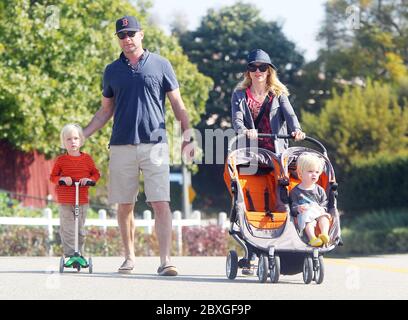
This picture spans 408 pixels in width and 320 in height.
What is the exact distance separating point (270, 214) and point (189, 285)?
1280 mm

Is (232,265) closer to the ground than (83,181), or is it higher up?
closer to the ground

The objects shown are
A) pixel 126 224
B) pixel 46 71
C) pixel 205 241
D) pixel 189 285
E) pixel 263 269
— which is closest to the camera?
pixel 189 285

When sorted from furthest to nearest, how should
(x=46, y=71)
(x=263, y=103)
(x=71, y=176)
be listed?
(x=46, y=71)
(x=71, y=176)
(x=263, y=103)

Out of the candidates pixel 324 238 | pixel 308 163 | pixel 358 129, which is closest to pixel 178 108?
pixel 308 163

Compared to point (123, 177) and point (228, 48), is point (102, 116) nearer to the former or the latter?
point (123, 177)

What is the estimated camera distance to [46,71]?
39.1m

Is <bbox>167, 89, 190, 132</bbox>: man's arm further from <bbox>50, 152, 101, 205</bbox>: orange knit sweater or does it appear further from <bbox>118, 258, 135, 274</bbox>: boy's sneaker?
<bbox>118, 258, 135, 274</bbox>: boy's sneaker

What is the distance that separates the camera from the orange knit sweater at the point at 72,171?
1264cm

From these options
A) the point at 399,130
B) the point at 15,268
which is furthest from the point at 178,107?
the point at 399,130

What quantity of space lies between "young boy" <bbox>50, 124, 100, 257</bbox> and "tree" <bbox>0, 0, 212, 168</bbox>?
23845 millimetres

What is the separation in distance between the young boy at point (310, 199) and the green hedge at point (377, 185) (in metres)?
40.9

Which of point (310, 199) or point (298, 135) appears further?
point (298, 135)

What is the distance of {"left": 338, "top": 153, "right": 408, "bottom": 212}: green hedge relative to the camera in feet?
174

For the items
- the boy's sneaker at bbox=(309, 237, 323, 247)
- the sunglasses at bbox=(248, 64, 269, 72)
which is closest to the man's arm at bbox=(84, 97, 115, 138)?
the sunglasses at bbox=(248, 64, 269, 72)
